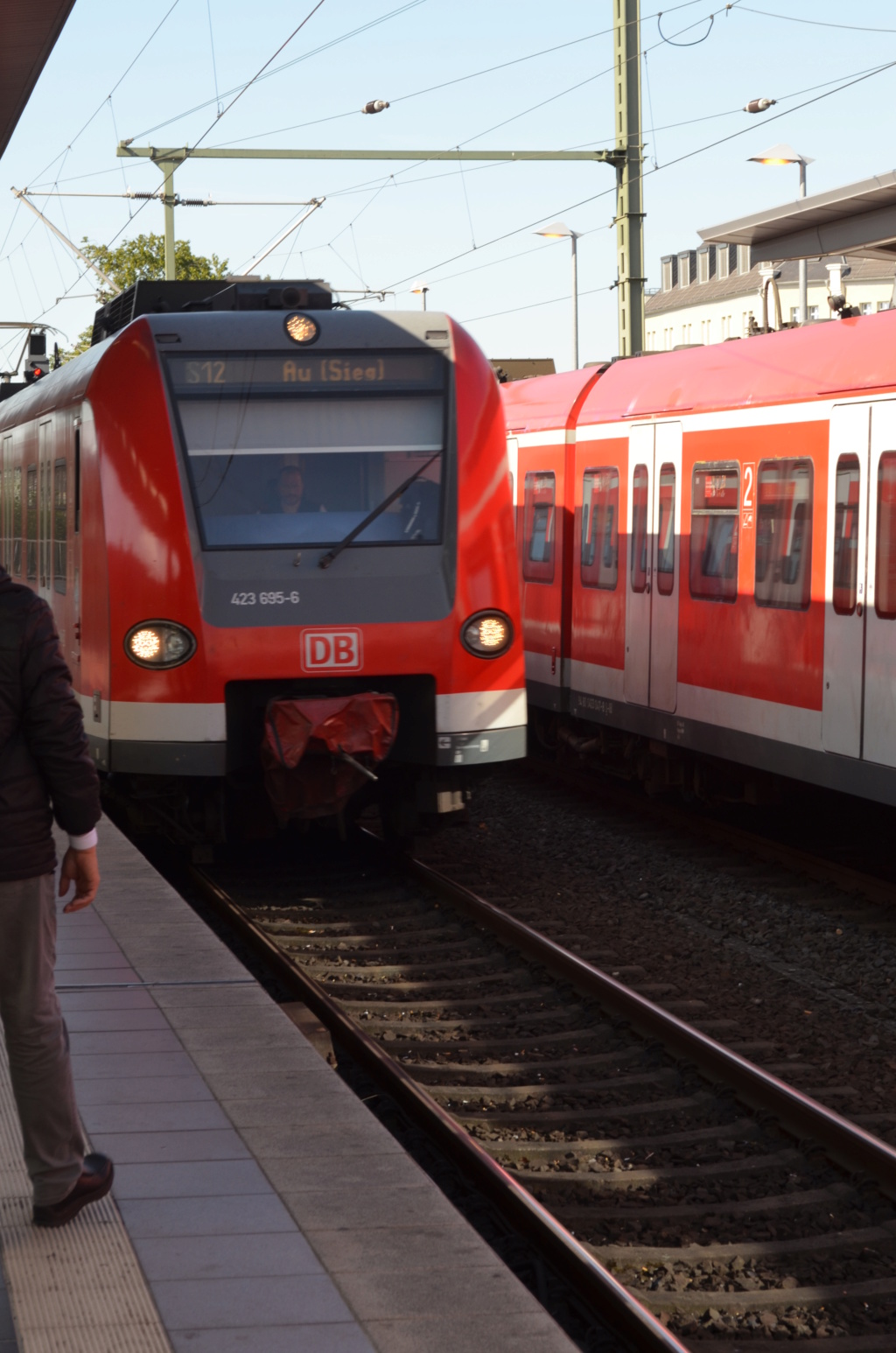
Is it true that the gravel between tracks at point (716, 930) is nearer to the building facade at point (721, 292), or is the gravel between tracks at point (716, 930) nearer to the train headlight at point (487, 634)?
the train headlight at point (487, 634)

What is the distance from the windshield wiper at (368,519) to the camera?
919 cm

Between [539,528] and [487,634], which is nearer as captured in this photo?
[487,634]

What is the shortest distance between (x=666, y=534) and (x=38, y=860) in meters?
8.93

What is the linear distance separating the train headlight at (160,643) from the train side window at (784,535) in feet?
12.1

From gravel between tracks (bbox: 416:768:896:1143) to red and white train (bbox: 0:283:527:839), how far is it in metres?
1.13

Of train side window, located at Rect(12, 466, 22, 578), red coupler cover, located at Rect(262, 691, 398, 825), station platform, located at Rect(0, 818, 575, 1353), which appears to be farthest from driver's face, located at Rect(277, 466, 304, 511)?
train side window, located at Rect(12, 466, 22, 578)

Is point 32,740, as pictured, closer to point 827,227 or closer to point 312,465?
point 312,465

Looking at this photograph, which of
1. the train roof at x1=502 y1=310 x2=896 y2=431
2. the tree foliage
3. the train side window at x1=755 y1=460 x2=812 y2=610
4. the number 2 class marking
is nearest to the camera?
the train roof at x1=502 y1=310 x2=896 y2=431

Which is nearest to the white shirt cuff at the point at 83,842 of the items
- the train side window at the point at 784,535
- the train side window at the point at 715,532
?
the train side window at the point at 784,535

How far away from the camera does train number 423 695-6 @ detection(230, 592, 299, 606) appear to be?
904 cm

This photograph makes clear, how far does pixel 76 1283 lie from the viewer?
154 inches

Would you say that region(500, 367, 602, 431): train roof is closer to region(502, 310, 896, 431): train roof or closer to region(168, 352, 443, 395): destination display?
region(502, 310, 896, 431): train roof

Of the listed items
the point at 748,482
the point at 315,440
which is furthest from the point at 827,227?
the point at 315,440

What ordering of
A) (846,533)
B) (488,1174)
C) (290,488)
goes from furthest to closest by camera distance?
(846,533) < (290,488) < (488,1174)
